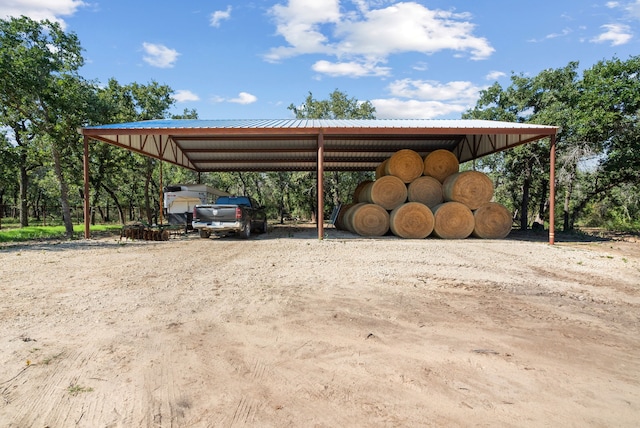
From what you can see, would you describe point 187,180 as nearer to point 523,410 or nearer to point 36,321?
point 36,321

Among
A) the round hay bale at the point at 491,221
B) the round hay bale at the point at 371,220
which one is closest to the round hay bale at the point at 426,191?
the round hay bale at the point at 371,220

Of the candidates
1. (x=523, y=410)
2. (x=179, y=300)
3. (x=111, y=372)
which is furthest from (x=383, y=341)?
(x=179, y=300)

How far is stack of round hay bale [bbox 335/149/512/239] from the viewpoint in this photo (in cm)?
1338

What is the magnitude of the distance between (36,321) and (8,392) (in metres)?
1.83

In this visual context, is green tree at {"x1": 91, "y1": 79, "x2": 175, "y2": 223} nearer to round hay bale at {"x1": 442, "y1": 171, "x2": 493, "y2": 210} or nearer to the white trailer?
the white trailer

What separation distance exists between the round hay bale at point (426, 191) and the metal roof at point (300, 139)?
1.94m

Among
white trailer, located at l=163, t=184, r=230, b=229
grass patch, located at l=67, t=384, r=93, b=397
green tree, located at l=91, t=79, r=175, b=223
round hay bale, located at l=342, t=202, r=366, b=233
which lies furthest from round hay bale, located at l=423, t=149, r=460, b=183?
green tree, located at l=91, t=79, r=175, b=223

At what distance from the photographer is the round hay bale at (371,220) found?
14.1 metres

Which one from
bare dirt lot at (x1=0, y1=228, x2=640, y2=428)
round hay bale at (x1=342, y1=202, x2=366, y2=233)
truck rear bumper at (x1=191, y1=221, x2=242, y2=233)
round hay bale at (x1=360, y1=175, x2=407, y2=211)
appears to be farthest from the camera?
round hay bale at (x1=342, y1=202, x2=366, y2=233)

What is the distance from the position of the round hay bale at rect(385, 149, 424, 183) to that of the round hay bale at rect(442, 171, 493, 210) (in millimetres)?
1565

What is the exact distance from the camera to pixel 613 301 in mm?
5402

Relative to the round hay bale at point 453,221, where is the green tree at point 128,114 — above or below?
above

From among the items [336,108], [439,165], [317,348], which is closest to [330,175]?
[336,108]

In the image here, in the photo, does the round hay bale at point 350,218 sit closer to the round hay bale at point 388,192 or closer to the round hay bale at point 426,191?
the round hay bale at point 388,192
